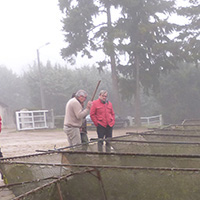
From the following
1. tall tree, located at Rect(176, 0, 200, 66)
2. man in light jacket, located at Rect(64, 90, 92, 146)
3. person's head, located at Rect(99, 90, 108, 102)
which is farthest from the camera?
tall tree, located at Rect(176, 0, 200, 66)

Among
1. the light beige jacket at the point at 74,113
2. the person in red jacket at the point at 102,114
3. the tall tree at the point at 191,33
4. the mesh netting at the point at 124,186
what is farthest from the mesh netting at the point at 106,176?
the tall tree at the point at 191,33

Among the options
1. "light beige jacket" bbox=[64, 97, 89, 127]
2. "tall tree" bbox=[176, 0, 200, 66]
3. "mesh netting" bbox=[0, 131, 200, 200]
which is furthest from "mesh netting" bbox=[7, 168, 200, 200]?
"tall tree" bbox=[176, 0, 200, 66]

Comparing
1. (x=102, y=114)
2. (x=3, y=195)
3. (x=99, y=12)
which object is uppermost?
(x=99, y=12)

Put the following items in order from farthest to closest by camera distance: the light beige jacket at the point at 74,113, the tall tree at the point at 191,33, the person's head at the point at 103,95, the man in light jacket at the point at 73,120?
the tall tree at the point at 191,33, the person's head at the point at 103,95, the man in light jacket at the point at 73,120, the light beige jacket at the point at 74,113

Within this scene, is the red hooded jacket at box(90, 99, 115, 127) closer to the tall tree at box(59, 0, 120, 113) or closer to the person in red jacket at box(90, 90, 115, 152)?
the person in red jacket at box(90, 90, 115, 152)

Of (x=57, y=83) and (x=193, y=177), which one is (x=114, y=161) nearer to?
(x=193, y=177)

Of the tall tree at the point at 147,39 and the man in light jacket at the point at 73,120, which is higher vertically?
the tall tree at the point at 147,39

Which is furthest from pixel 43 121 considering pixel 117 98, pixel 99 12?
pixel 99 12

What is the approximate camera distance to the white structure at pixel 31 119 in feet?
78.7

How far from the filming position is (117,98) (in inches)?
1047

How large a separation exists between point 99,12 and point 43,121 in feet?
29.8

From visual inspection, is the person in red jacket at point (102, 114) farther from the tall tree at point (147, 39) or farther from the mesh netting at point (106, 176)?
the tall tree at point (147, 39)

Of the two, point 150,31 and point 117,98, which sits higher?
point 150,31

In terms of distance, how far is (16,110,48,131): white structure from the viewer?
2400cm
